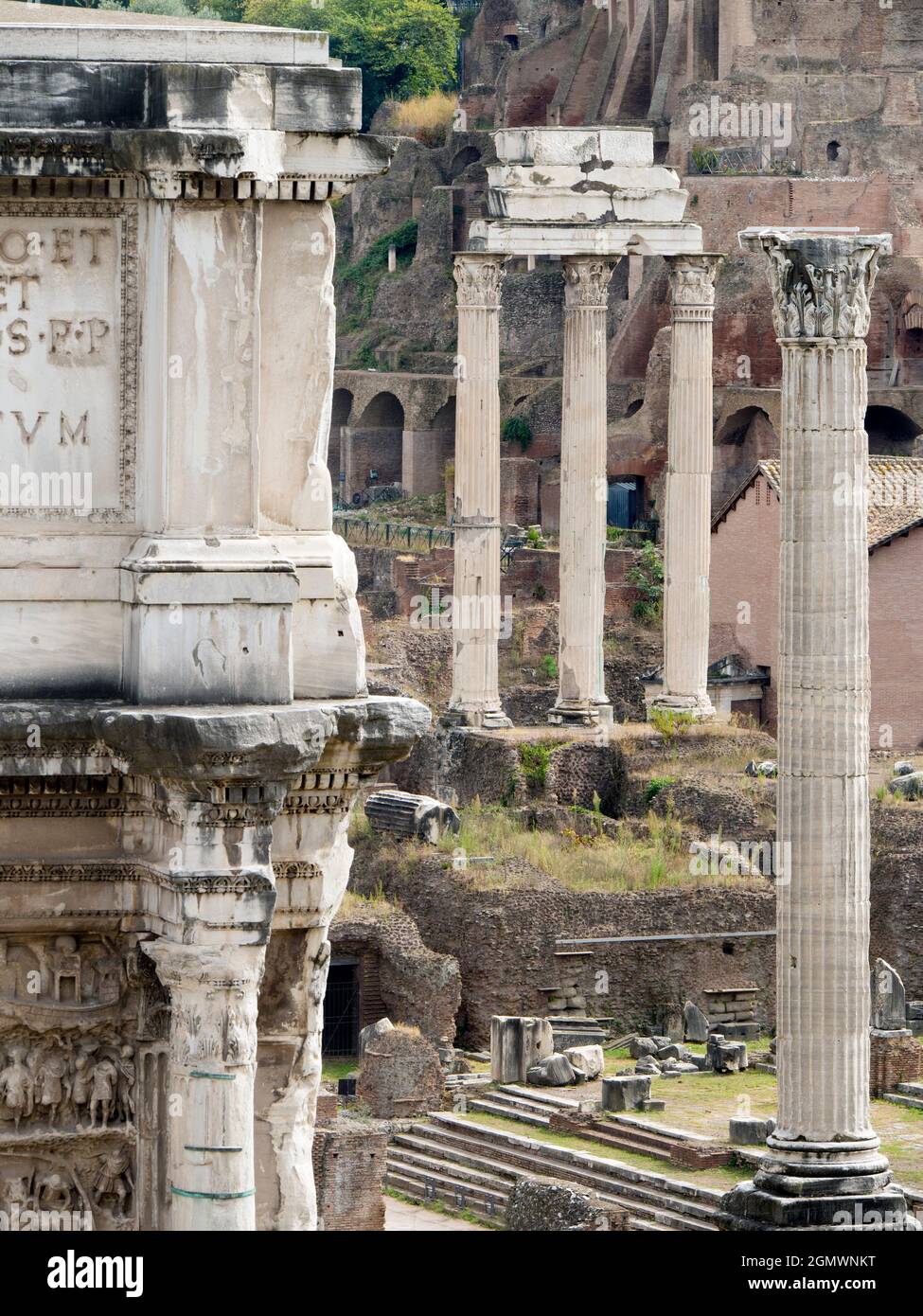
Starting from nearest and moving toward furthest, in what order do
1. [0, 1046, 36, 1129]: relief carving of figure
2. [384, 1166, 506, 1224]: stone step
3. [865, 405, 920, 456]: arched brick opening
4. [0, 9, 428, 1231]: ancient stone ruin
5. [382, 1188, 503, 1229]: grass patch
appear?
1. [0, 9, 428, 1231]: ancient stone ruin
2. [0, 1046, 36, 1129]: relief carving of figure
3. [382, 1188, 503, 1229]: grass patch
4. [384, 1166, 506, 1224]: stone step
5. [865, 405, 920, 456]: arched brick opening

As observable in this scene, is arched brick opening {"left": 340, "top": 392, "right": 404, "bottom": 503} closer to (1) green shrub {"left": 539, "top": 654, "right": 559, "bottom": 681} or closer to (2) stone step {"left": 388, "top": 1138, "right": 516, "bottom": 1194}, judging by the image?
(1) green shrub {"left": 539, "top": 654, "right": 559, "bottom": 681}

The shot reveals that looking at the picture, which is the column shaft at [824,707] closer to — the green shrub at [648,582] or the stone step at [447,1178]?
the stone step at [447,1178]

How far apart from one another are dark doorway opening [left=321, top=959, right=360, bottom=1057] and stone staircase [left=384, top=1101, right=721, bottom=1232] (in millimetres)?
3067

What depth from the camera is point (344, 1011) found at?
110ft

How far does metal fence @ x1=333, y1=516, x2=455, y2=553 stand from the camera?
5512 centimetres

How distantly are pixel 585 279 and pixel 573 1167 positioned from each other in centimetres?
1445

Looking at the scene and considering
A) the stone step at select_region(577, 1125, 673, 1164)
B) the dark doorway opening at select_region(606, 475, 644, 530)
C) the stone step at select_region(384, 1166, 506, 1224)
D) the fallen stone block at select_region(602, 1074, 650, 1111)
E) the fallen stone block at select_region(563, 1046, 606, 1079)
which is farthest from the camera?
the dark doorway opening at select_region(606, 475, 644, 530)

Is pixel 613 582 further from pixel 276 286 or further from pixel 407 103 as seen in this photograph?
pixel 276 286

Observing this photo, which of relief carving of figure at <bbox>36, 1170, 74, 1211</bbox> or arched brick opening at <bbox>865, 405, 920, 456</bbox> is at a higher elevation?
arched brick opening at <bbox>865, 405, 920, 456</bbox>

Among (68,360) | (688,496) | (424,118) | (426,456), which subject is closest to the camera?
(68,360)

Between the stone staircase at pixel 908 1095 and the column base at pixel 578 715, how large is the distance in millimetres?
10013

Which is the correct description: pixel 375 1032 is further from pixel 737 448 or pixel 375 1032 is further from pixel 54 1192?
pixel 737 448

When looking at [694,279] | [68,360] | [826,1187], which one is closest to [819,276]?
[826,1187]

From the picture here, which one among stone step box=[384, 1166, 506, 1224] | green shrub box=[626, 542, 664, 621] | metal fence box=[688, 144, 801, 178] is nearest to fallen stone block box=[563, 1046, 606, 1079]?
stone step box=[384, 1166, 506, 1224]
